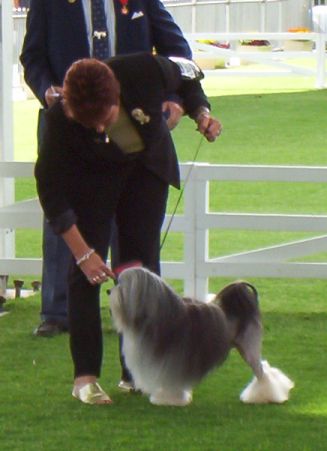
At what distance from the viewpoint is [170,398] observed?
19.1ft

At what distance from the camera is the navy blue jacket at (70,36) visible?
701 cm

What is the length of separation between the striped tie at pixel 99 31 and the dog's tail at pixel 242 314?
1800mm

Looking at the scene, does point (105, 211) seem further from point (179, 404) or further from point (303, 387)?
point (303, 387)

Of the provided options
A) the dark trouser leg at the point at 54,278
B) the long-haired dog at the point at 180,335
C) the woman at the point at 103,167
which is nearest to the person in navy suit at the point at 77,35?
the dark trouser leg at the point at 54,278

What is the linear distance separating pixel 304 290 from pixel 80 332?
3609 millimetres

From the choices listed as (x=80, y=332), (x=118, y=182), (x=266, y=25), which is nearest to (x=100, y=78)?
(x=118, y=182)

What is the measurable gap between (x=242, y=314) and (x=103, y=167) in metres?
0.89

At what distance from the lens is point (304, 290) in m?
9.23

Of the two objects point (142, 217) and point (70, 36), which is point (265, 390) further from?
point (70, 36)

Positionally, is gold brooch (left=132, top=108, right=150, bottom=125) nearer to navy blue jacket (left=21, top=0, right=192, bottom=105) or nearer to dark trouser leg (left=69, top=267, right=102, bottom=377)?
dark trouser leg (left=69, top=267, right=102, bottom=377)

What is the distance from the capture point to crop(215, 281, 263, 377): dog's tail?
5820 mm

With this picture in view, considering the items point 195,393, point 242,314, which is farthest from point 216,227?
point 242,314

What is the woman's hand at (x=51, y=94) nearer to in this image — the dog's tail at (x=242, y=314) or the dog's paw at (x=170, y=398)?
the dog's tail at (x=242, y=314)

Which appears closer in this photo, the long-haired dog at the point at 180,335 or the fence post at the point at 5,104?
the long-haired dog at the point at 180,335
